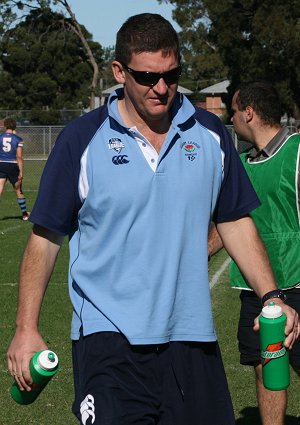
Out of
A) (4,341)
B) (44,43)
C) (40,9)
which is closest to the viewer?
(4,341)

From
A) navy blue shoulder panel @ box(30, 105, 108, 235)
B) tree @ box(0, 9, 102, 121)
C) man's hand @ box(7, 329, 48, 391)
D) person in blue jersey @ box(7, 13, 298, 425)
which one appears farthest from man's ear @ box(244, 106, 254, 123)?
tree @ box(0, 9, 102, 121)

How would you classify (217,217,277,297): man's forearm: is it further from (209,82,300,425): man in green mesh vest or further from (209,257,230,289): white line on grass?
(209,257,230,289): white line on grass

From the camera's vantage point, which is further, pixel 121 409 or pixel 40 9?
pixel 40 9

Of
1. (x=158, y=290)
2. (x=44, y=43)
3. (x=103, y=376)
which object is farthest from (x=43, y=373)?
(x=44, y=43)

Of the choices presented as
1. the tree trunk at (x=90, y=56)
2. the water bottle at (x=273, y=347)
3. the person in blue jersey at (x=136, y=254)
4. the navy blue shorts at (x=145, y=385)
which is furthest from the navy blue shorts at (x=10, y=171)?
the tree trunk at (x=90, y=56)

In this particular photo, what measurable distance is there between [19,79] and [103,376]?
78359 mm

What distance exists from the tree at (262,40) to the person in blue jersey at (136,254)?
46.7 meters

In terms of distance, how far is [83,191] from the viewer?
13.1 ft

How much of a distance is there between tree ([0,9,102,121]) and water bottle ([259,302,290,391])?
74.4 metres

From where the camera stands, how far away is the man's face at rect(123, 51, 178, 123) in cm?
399

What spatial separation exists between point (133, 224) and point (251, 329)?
7.34 ft

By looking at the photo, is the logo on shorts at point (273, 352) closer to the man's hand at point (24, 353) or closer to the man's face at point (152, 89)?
the man's hand at point (24, 353)

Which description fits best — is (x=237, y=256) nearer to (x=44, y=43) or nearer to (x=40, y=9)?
(x=40, y=9)

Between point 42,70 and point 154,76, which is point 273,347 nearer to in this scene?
point 154,76
